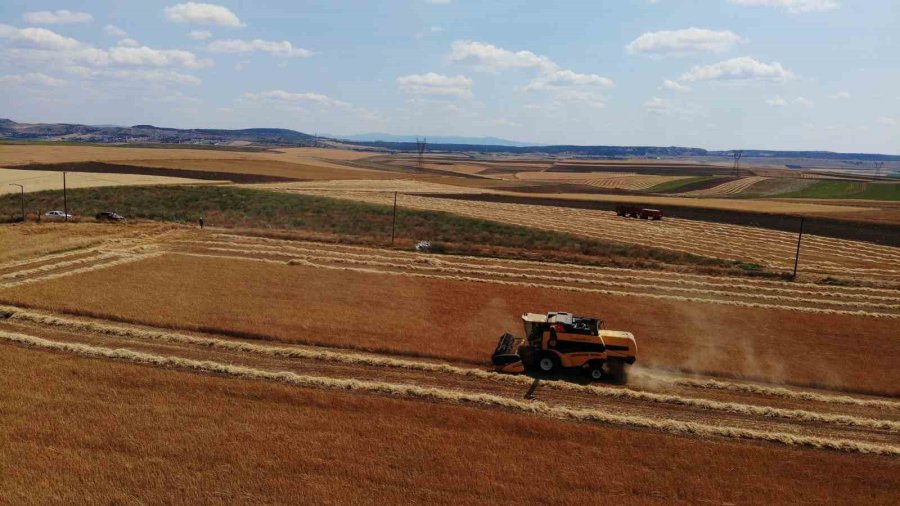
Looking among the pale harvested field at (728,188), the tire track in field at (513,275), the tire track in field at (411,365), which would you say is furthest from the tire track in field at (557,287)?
the pale harvested field at (728,188)

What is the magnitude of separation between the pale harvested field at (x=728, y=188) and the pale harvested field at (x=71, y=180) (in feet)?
307

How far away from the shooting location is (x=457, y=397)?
20.2 meters

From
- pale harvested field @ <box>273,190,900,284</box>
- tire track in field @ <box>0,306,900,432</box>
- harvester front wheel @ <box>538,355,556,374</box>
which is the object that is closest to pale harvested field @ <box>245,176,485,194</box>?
pale harvested field @ <box>273,190,900,284</box>

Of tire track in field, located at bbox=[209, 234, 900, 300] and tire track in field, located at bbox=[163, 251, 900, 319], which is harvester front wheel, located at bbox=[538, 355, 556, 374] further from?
tire track in field, located at bbox=[209, 234, 900, 300]

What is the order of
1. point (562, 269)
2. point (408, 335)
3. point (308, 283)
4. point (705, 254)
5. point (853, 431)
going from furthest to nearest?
1. point (705, 254)
2. point (562, 269)
3. point (308, 283)
4. point (408, 335)
5. point (853, 431)

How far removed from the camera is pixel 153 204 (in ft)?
237

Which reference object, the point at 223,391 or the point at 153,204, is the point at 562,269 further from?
the point at 153,204

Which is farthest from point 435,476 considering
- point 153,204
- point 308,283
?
point 153,204

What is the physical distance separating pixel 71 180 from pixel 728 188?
127m

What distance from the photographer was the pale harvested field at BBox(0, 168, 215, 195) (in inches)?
3120

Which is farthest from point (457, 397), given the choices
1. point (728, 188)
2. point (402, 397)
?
point (728, 188)

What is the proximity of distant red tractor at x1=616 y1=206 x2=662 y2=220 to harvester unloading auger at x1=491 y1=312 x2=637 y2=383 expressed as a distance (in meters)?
56.9

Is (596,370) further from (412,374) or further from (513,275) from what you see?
(513,275)

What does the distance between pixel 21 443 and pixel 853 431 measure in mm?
24199
